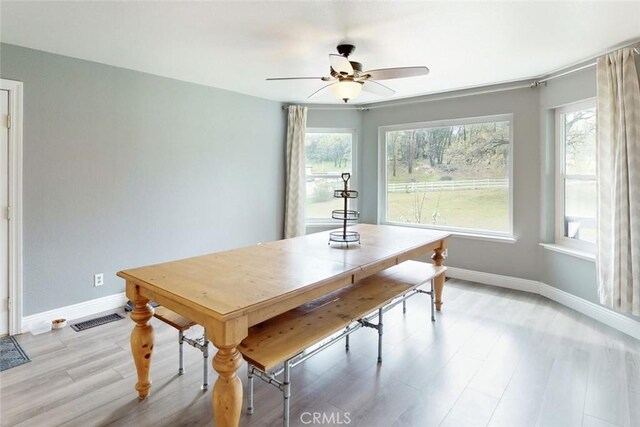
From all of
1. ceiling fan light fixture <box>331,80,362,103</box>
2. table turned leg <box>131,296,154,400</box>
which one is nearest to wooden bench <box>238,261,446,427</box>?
table turned leg <box>131,296,154,400</box>

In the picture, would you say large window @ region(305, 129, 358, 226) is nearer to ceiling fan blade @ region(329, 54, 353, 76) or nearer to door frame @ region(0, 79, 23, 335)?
ceiling fan blade @ region(329, 54, 353, 76)

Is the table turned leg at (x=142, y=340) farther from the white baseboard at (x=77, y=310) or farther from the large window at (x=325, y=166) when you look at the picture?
the large window at (x=325, y=166)

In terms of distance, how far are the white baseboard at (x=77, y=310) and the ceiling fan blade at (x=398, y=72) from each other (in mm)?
3147

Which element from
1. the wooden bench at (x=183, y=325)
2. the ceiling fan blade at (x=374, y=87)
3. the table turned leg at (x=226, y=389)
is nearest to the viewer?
the table turned leg at (x=226, y=389)

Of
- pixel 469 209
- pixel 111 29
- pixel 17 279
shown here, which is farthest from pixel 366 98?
pixel 17 279

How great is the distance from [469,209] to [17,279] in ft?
15.6

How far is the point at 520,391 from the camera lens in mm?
2121

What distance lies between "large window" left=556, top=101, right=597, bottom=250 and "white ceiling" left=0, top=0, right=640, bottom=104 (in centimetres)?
55

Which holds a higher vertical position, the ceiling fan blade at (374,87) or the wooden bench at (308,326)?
the ceiling fan blade at (374,87)

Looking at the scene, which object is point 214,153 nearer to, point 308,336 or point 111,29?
point 111,29

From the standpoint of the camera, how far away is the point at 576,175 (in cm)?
354

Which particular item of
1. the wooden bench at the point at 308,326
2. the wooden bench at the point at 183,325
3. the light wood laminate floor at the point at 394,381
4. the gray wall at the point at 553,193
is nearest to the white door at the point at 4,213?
the light wood laminate floor at the point at 394,381

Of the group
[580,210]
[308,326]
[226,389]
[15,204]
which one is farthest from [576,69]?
[15,204]

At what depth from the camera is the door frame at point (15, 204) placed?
110 inches
